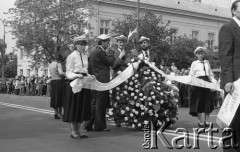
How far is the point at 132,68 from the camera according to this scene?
8641mm

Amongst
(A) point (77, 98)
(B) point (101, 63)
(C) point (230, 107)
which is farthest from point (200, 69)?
(C) point (230, 107)

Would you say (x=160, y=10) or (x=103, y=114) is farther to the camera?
(x=160, y=10)

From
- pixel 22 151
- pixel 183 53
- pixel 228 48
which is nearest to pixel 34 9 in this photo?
pixel 183 53

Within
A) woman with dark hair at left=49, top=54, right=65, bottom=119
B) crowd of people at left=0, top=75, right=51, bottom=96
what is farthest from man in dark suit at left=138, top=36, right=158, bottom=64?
crowd of people at left=0, top=75, right=51, bottom=96

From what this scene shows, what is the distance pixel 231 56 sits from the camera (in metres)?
4.73

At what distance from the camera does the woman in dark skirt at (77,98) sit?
7703 millimetres

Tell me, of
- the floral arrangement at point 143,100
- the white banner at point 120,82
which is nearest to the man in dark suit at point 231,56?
the white banner at point 120,82

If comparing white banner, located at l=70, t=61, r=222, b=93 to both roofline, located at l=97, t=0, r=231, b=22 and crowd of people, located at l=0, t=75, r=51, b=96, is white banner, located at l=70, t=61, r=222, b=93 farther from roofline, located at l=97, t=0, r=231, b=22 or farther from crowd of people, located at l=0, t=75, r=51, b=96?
roofline, located at l=97, t=0, r=231, b=22

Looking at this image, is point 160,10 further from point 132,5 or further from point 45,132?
point 45,132

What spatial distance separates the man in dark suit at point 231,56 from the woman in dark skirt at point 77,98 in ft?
11.5

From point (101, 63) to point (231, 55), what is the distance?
4474mm

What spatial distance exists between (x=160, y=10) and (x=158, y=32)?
16698 millimetres

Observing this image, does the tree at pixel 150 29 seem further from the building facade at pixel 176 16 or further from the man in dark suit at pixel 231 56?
the man in dark suit at pixel 231 56

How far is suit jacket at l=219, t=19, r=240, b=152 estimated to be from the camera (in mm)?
4688
